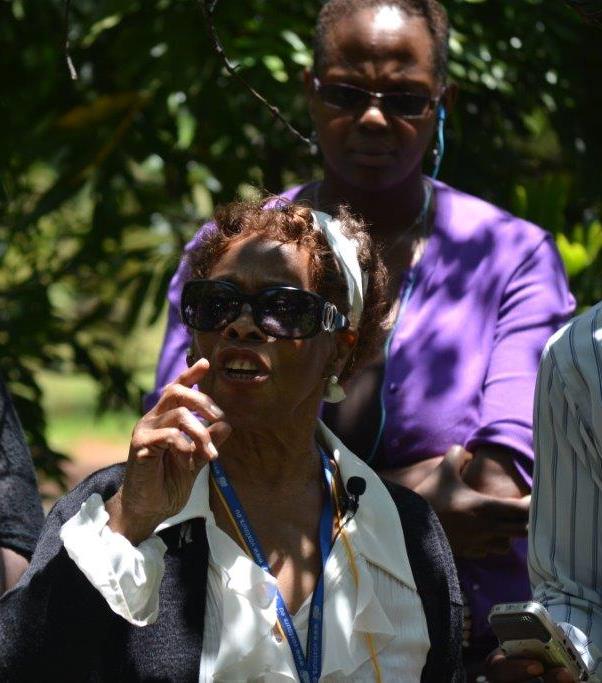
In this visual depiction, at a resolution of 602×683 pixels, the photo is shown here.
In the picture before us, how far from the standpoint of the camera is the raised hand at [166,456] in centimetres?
239

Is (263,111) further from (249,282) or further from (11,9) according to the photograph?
(249,282)

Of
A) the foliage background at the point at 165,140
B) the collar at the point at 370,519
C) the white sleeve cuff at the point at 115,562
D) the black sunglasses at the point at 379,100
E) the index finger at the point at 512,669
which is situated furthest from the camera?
the foliage background at the point at 165,140

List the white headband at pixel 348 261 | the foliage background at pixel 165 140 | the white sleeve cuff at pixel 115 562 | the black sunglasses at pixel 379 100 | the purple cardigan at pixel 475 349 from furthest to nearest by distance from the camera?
the foliage background at pixel 165 140 → the black sunglasses at pixel 379 100 → the purple cardigan at pixel 475 349 → the white headband at pixel 348 261 → the white sleeve cuff at pixel 115 562

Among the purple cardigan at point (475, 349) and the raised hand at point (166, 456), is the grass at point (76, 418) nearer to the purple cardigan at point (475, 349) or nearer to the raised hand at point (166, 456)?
the purple cardigan at point (475, 349)

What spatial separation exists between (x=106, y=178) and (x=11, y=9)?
2.50ft

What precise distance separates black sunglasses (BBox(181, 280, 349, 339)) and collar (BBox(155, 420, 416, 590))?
299 millimetres

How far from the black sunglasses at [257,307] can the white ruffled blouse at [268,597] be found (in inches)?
11.9

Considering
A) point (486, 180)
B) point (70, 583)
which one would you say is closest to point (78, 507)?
Answer: point (70, 583)

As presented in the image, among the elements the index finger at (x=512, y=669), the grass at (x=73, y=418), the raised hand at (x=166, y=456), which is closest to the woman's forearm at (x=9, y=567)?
the raised hand at (x=166, y=456)

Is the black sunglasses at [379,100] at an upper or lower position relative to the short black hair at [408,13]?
lower

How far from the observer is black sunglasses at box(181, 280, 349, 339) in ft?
8.98

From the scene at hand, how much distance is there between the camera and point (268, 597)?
2.61 m

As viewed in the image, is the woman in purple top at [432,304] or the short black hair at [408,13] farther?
the short black hair at [408,13]

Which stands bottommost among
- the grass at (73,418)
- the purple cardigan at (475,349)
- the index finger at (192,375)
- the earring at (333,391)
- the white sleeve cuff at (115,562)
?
the grass at (73,418)
